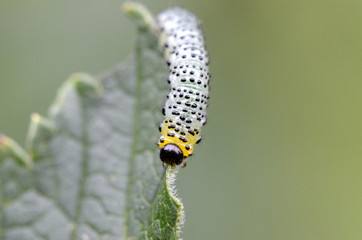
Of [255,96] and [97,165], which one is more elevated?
[255,96]

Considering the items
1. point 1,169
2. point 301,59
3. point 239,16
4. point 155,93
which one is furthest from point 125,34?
point 1,169

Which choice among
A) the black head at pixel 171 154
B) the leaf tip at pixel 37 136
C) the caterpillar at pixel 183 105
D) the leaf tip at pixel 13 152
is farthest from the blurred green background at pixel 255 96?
the leaf tip at pixel 13 152

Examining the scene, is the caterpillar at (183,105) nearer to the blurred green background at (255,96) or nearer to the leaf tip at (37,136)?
the leaf tip at (37,136)

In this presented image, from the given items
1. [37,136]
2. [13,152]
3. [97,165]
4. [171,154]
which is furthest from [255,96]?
[13,152]

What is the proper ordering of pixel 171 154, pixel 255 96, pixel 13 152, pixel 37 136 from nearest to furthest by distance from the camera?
pixel 13 152, pixel 37 136, pixel 171 154, pixel 255 96

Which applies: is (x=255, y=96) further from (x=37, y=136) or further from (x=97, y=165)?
(x=37, y=136)

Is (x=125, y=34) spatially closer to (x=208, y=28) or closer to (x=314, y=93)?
(x=208, y=28)

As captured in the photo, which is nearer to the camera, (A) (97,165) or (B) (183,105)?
(A) (97,165)
